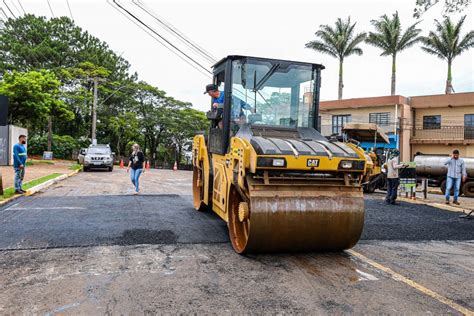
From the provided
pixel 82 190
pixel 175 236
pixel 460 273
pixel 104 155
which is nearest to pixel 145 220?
pixel 175 236

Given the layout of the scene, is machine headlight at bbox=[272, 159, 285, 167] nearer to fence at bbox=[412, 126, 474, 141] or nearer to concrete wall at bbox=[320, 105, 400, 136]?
concrete wall at bbox=[320, 105, 400, 136]

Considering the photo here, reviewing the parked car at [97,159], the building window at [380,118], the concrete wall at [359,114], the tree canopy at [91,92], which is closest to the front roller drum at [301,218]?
the parked car at [97,159]

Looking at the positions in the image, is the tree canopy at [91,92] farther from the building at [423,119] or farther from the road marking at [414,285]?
the road marking at [414,285]

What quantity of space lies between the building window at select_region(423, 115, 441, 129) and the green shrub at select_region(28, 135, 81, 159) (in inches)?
1148

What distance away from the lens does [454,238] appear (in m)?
6.95

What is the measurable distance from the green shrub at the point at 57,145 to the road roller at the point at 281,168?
3287cm

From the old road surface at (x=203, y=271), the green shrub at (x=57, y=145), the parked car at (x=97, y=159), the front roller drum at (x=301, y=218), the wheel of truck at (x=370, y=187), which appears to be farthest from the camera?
the green shrub at (x=57, y=145)

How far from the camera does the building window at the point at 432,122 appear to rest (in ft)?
94.1

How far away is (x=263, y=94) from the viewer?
6.08 meters

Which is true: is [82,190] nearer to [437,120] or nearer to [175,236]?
[175,236]

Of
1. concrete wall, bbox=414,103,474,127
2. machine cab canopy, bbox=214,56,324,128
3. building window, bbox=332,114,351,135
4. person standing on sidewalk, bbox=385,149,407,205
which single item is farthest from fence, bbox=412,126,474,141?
machine cab canopy, bbox=214,56,324,128

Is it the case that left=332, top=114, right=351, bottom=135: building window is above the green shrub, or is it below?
above

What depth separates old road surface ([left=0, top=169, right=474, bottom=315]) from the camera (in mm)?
3662

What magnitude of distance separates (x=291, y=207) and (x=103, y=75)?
33508 millimetres
